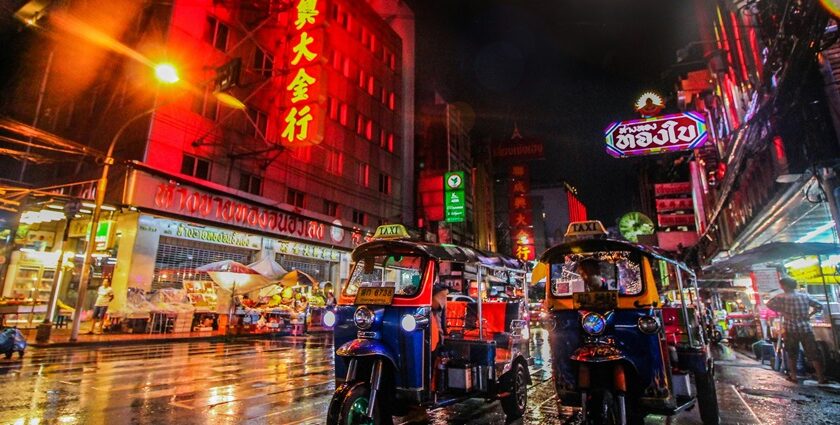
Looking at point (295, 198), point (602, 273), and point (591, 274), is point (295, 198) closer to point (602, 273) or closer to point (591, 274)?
point (591, 274)

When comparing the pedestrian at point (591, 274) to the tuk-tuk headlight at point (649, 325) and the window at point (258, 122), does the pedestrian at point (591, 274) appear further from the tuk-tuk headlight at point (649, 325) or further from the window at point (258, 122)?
the window at point (258, 122)

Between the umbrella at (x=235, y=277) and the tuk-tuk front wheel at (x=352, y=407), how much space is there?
1484cm

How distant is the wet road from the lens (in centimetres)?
623

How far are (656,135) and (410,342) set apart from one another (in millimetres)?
13027

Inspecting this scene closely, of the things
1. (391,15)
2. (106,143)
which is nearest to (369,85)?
(391,15)

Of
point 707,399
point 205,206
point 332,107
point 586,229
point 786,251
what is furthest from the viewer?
point 332,107

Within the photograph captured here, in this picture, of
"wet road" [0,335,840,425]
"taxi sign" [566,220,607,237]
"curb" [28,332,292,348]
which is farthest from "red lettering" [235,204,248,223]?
"taxi sign" [566,220,607,237]

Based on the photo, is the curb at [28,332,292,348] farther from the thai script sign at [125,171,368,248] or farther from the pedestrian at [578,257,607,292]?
the pedestrian at [578,257,607,292]

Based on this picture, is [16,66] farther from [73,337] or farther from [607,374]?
[607,374]

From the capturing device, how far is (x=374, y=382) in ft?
15.9

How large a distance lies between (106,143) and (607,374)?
2435 cm

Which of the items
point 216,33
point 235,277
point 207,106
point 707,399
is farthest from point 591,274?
point 216,33

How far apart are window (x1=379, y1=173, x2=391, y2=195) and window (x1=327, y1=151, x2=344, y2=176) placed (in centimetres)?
519

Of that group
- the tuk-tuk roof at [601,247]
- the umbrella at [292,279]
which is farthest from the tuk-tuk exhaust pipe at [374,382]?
the umbrella at [292,279]
